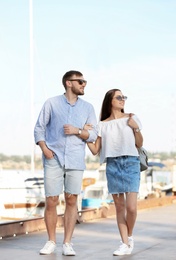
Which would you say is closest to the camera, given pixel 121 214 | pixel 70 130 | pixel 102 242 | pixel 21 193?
pixel 70 130

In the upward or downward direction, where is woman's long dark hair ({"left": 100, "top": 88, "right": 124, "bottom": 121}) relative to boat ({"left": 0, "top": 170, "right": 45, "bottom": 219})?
upward

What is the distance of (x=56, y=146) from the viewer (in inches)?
280

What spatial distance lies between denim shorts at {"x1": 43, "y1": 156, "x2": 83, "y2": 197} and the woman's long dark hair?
64 centimetres

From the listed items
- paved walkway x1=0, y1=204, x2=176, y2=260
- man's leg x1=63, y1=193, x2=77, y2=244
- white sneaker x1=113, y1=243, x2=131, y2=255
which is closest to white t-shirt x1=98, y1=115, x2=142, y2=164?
man's leg x1=63, y1=193, x2=77, y2=244

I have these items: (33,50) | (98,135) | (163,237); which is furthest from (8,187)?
(98,135)

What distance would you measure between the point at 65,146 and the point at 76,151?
12 centimetres

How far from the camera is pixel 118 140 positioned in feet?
23.6

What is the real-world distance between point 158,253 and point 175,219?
417cm

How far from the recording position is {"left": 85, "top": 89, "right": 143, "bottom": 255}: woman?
7.15 metres

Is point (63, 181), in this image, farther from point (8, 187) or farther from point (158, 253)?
point (8, 187)

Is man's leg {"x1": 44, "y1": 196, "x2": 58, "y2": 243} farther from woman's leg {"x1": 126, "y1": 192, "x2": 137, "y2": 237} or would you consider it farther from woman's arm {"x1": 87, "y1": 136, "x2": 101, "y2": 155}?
woman's leg {"x1": 126, "y1": 192, "x2": 137, "y2": 237}

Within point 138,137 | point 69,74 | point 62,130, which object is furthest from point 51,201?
point 69,74

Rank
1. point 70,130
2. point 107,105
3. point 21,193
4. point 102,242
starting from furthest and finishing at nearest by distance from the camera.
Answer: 1. point 21,193
2. point 102,242
3. point 107,105
4. point 70,130

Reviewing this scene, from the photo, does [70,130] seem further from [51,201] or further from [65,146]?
[51,201]
